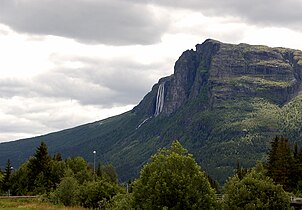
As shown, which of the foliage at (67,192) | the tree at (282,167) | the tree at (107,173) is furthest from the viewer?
the tree at (107,173)

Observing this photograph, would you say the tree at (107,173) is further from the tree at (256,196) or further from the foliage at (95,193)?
the tree at (256,196)

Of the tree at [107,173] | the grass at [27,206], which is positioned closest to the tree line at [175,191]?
the grass at [27,206]

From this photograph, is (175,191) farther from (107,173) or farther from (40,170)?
(107,173)

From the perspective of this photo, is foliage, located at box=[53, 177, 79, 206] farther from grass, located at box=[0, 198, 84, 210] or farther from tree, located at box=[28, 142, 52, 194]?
tree, located at box=[28, 142, 52, 194]

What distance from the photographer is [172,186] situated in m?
34.0

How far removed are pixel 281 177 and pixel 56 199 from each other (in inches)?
1244

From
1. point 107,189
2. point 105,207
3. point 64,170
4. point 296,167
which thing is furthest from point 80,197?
point 296,167

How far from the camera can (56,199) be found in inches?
2200

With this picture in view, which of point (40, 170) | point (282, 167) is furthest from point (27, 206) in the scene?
point (282, 167)

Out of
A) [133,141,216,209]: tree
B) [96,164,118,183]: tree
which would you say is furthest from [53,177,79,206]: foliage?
[96,164,118,183]: tree

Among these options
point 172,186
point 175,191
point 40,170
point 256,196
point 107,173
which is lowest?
point 256,196

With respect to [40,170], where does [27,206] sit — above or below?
below

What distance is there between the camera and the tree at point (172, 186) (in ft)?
111

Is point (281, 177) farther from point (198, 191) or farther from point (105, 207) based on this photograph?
point (198, 191)
